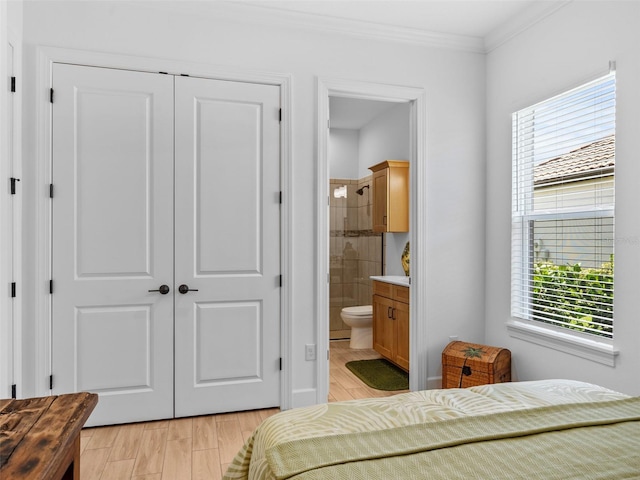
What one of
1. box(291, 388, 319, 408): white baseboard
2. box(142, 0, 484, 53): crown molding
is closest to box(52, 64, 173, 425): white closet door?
box(142, 0, 484, 53): crown molding

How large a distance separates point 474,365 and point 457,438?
2058mm

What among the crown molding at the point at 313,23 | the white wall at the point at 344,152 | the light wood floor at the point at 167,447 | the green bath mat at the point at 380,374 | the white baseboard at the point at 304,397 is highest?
the crown molding at the point at 313,23

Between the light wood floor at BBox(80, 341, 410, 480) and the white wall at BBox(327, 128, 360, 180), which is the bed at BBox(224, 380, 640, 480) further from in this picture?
the white wall at BBox(327, 128, 360, 180)

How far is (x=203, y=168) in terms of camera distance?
9.92ft

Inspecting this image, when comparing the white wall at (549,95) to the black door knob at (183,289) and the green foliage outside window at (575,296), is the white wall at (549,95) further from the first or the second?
the black door knob at (183,289)

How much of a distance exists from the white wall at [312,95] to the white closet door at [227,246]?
0.57ft

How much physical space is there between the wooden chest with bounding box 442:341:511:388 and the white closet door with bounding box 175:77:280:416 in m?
1.24

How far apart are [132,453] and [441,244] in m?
2.51

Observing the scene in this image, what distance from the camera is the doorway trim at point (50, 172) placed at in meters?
2.73

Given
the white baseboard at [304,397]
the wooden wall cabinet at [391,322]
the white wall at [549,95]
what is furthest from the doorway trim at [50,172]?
the white wall at [549,95]

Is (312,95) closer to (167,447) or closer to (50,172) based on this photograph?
(50,172)

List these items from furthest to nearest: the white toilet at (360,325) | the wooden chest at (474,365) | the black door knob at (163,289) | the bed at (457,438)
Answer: the white toilet at (360,325), the wooden chest at (474,365), the black door knob at (163,289), the bed at (457,438)

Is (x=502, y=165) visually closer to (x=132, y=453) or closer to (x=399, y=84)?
(x=399, y=84)

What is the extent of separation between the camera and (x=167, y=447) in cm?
256
